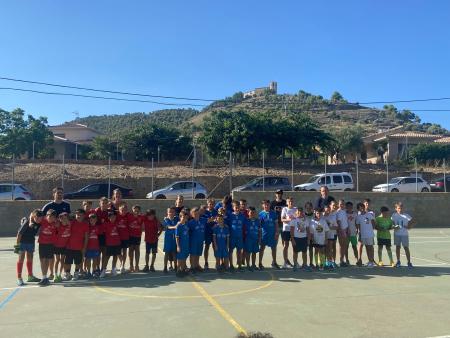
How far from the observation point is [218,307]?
7.30m

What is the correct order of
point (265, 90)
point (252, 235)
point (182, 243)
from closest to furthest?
point (182, 243) < point (252, 235) < point (265, 90)

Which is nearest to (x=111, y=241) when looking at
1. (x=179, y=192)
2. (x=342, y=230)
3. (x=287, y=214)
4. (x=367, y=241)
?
(x=287, y=214)

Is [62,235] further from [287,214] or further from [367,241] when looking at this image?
[367,241]

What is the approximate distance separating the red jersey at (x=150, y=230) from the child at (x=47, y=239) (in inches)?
84.4

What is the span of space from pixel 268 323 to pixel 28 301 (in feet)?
14.6

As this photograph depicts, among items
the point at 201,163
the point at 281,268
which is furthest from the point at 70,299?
the point at 201,163

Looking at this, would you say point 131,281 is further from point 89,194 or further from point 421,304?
point 89,194

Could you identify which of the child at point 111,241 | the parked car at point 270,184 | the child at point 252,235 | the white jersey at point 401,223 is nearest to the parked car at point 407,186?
the parked car at point 270,184

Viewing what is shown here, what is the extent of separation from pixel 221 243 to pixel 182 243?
3.07ft

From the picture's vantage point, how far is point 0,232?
19.5 metres

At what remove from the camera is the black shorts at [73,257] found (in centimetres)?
974

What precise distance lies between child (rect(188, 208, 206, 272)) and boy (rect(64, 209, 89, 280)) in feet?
7.76

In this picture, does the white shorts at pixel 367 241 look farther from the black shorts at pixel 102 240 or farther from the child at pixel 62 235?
the child at pixel 62 235

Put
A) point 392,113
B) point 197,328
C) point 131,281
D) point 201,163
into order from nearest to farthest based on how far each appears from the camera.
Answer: point 197,328, point 131,281, point 201,163, point 392,113
